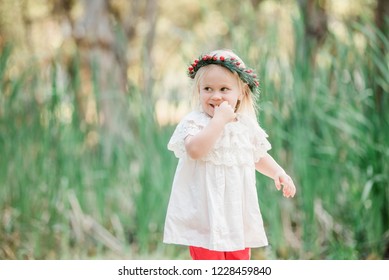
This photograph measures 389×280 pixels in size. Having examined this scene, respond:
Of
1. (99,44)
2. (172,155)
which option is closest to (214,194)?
(172,155)

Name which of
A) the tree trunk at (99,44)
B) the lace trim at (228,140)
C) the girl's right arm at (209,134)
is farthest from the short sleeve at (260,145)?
the tree trunk at (99,44)

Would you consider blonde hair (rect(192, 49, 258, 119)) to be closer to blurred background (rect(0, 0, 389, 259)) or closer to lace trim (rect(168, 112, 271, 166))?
lace trim (rect(168, 112, 271, 166))

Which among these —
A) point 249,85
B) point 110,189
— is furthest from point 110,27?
point 249,85

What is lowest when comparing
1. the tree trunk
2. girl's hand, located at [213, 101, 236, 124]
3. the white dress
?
the white dress

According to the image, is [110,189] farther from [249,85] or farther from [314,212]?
[249,85]

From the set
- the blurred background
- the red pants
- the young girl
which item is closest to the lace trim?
the young girl

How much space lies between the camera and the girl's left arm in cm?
100

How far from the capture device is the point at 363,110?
1.51m

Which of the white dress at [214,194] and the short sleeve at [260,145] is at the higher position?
the short sleeve at [260,145]

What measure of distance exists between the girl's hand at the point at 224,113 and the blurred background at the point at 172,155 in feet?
1.80

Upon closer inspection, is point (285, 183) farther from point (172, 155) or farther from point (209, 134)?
point (172, 155)

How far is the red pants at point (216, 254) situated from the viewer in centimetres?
99

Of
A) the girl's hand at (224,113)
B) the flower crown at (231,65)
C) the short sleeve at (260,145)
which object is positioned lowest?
the short sleeve at (260,145)

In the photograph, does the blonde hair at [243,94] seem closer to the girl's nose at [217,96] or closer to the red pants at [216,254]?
the girl's nose at [217,96]
